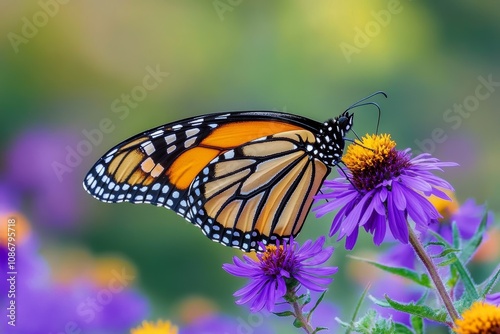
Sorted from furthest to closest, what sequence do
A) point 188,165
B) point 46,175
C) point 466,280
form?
point 46,175
point 188,165
point 466,280

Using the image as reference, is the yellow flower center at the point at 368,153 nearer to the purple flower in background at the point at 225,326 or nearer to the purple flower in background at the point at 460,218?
the purple flower in background at the point at 460,218

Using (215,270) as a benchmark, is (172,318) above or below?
below

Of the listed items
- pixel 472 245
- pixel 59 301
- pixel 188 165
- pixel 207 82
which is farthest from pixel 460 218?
pixel 207 82

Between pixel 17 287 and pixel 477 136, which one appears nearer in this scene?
pixel 17 287

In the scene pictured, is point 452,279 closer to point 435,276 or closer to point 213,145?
point 435,276

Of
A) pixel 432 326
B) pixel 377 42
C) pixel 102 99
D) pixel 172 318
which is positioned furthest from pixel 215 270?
pixel 432 326

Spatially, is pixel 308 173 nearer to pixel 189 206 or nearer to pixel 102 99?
pixel 189 206

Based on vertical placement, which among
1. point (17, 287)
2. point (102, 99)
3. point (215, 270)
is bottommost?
point (17, 287)
